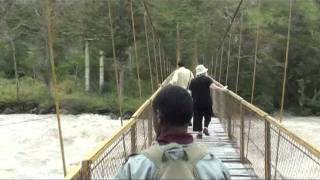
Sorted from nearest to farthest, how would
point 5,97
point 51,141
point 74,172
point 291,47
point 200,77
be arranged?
point 74,172
point 200,77
point 51,141
point 291,47
point 5,97

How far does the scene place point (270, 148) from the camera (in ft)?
16.3

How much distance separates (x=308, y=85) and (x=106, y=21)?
388 inches

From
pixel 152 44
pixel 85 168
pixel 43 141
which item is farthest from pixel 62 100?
pixel 85 168

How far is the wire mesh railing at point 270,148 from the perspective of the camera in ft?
12.0

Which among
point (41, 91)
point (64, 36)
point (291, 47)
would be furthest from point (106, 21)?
point (291, 47)

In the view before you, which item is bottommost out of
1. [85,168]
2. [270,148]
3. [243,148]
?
[243,148]

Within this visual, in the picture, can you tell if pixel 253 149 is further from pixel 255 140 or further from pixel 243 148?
pixel 243 148

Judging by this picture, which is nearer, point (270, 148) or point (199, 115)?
point (270, 148)

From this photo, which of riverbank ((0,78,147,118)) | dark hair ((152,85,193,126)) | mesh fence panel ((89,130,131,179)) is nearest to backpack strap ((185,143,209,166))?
dark hair ((152,85,193,126))

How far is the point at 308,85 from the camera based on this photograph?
33.0 metres

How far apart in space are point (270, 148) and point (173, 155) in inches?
121

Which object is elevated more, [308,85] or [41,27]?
[41,27]

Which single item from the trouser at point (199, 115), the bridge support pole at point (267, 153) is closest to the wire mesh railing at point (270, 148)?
the bridge support pole at point (267, 153)

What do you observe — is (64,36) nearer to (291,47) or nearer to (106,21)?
(106,21)
